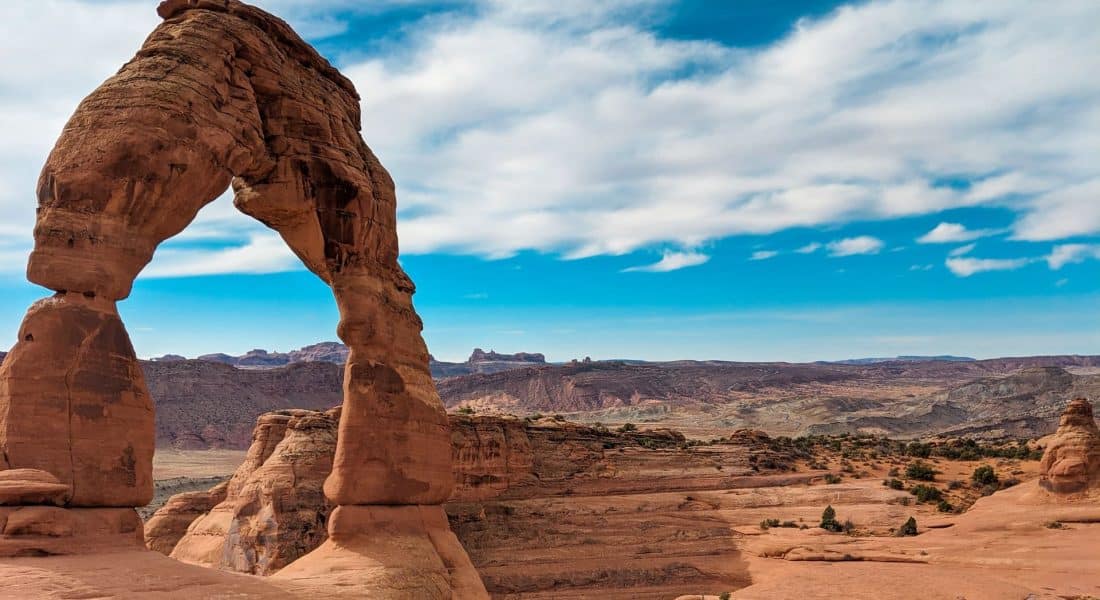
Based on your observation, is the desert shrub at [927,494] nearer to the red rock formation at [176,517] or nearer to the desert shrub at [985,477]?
the desert shrub at [985,477]

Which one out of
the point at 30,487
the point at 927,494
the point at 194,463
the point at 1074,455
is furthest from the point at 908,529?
the point at 194,463

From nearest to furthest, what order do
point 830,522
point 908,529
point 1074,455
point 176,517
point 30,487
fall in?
point 30,487
point 176,517
point 1074,455
point 908,529
point 830,522

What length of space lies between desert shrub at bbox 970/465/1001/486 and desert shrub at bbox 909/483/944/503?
9.89 ft

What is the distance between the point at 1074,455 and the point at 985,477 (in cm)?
901

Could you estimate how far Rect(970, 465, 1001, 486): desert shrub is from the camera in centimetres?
3966

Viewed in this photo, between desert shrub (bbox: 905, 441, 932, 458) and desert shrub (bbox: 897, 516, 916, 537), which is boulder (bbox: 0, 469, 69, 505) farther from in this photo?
desert shrub (bbox: 905, 441, 932, 458)

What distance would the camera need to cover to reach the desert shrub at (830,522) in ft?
112

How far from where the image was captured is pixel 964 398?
11525cm

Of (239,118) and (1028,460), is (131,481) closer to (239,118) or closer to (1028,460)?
(239,118)

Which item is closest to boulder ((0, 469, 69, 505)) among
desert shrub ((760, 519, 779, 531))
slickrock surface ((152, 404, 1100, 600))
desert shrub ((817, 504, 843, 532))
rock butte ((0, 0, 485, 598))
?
rock butte ((0, 0, 485, 598))

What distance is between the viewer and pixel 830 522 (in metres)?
34.6

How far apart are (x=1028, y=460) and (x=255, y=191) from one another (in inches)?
1652

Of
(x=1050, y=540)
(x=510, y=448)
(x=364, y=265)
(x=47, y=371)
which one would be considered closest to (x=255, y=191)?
(x=364, y=265)

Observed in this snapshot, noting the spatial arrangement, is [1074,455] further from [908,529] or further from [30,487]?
[30,487]
